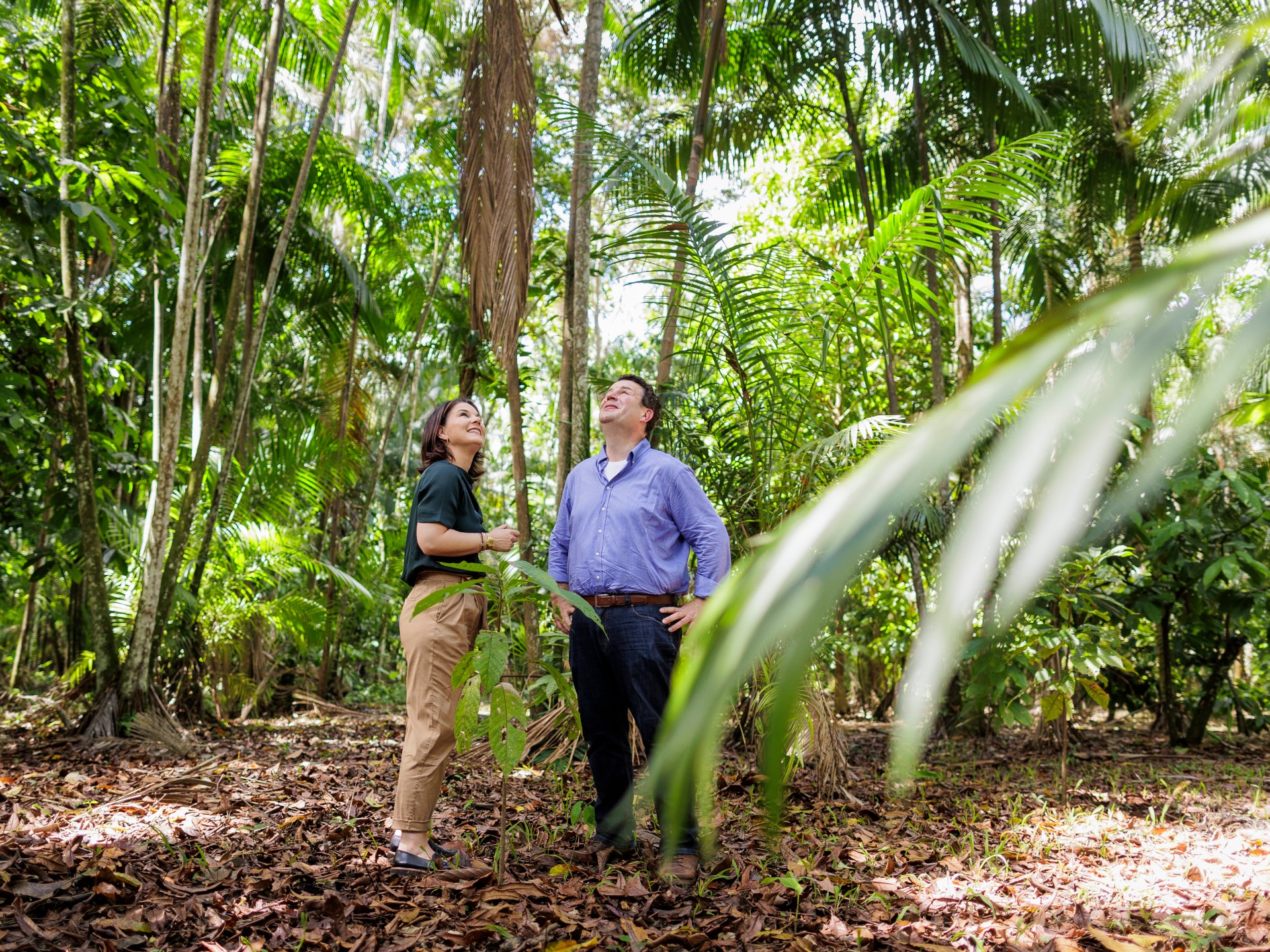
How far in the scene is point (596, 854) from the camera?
126 inches

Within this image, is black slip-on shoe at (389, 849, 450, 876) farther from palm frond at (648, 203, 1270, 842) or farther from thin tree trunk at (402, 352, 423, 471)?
thin tree trunk at (402, 352, 423, 471)

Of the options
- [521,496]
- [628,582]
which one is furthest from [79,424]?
[628,582]

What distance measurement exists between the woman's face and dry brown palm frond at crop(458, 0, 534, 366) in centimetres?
123

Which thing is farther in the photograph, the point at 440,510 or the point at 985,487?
the point at 440,510

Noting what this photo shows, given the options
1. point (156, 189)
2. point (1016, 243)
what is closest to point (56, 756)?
point (156, 189)

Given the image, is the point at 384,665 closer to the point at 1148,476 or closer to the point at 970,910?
the point at 970,910

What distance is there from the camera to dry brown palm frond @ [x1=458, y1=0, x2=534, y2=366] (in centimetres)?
454

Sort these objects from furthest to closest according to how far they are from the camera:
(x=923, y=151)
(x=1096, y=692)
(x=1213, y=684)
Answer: (x=923, y=151)
(x=1213, y=684)
(x=1096, y=692)

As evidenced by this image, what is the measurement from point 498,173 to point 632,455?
2063 millimetres

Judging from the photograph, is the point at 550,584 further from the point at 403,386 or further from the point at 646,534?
the point at 403,386

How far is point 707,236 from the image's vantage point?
4.50 m

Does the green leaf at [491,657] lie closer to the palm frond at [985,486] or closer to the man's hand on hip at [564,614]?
the man's hand on hip at [564,614]

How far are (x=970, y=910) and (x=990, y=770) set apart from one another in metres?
2.50

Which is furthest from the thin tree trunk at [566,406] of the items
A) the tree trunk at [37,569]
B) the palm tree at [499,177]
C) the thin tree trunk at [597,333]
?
the thin tree trunk at [597,333]
